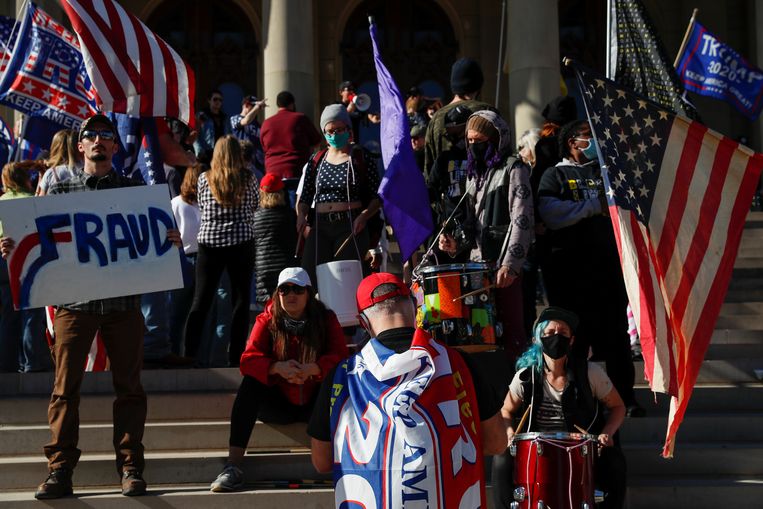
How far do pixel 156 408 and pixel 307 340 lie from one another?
4.80 ft

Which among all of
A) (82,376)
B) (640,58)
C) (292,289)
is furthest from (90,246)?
(640,58)

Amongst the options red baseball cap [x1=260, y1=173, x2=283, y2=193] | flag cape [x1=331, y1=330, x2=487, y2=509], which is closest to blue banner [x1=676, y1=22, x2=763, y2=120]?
red baseball cap [x1=260, y1=173, x2=283, y2=193]

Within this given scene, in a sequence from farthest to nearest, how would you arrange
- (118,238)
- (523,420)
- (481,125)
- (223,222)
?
(223,222) → (481,125) → (118,238) → (523,420)

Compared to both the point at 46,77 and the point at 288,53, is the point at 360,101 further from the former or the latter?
the point at 46,77

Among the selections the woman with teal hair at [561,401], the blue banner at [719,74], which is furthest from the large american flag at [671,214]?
the blue banner at [719,74]

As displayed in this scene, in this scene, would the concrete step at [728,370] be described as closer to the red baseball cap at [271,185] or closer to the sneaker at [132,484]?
the red baseball cap at [271,185]

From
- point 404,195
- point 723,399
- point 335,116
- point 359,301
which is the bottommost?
point 723,399

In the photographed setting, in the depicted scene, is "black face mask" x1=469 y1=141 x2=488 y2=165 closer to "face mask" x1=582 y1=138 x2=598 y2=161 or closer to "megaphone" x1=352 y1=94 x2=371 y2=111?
"face mask" x1=582 y1=138 x2=598 y2=161

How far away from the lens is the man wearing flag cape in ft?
15.9

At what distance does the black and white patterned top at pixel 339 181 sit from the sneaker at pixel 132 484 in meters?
2.80

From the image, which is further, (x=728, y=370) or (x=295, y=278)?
(x=728, y=370)

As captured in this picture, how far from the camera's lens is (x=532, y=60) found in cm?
1736

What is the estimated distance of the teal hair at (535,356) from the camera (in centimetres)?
753

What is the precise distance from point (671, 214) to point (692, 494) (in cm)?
187
